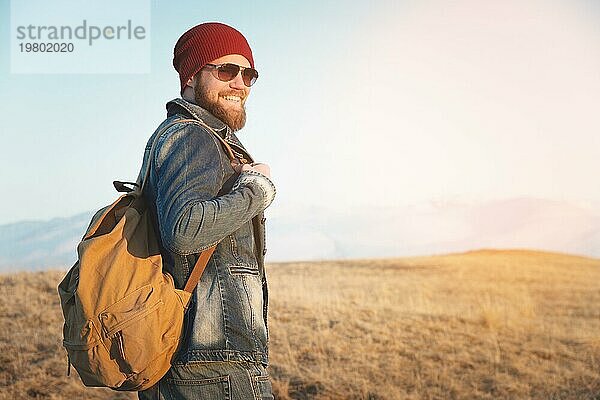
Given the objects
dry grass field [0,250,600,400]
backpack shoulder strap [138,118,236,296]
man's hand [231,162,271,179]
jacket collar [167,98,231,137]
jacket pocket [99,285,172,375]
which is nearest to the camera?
jacket pocket [99,285,172,375]

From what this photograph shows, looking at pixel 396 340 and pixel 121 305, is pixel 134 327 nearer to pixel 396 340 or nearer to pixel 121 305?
pixel 121 305

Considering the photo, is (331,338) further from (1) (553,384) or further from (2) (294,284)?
(2) (294,284)

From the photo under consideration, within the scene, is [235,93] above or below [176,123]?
above

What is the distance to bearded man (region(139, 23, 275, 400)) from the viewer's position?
2211 mm

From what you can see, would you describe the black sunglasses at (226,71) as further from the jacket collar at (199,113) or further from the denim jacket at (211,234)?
the denim jacket at (211,234)

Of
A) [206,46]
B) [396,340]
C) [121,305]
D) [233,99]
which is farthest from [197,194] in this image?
[396,340]

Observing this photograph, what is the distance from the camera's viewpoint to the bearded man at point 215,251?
2211mm

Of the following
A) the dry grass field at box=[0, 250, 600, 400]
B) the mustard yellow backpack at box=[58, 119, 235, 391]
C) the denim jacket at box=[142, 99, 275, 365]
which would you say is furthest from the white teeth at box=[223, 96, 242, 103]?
the dry grass field at box=[0, 250, 600, 400]

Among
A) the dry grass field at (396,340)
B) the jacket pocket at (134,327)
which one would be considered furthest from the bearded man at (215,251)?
the dry grass field at (396,340)

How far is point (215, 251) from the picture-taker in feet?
7.63

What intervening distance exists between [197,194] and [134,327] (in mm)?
397

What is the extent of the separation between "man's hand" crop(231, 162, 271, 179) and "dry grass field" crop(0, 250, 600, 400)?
17.4 feet

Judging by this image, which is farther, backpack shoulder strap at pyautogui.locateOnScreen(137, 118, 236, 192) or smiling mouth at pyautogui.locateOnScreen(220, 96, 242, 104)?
smiling mouth at pyautogui.locateOnScreen(220, 96, 242, 104)

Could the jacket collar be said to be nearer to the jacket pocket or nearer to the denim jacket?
the denim jacket
